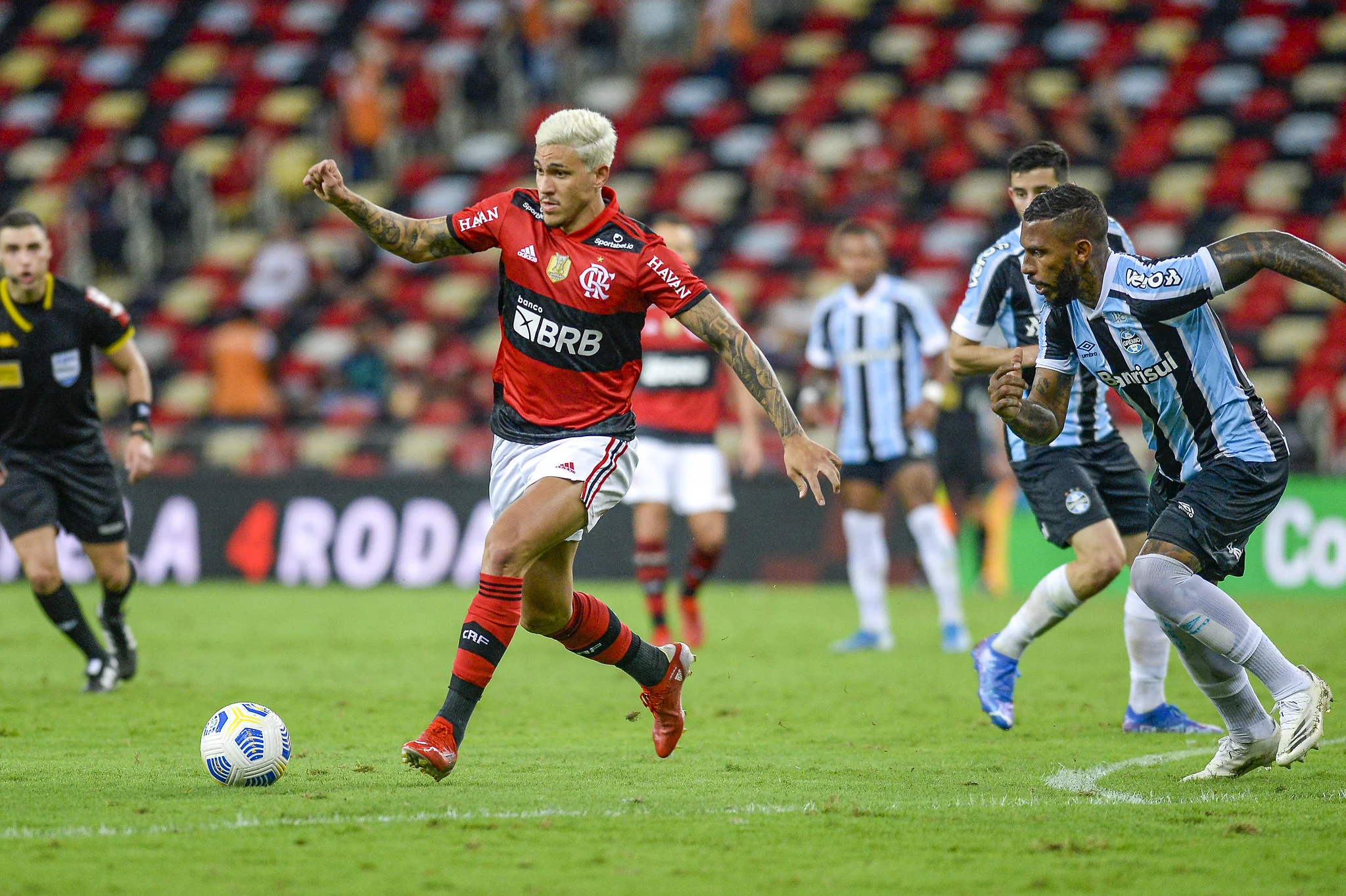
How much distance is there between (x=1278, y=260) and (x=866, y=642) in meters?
6.16

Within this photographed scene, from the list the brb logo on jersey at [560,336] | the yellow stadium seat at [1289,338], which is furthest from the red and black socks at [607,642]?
the yellow stadium seat at [1289,338]

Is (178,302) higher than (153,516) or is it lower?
higher

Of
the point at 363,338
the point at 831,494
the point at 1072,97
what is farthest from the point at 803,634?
the point at 1072,97

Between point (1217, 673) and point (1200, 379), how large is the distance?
1097 millimetres

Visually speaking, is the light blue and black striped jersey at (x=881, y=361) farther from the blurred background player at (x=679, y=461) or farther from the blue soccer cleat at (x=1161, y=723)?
the blue soccer cleat at (x=1161, y=723)

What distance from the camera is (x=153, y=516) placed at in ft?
55.5

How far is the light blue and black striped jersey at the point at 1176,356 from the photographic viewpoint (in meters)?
5.59

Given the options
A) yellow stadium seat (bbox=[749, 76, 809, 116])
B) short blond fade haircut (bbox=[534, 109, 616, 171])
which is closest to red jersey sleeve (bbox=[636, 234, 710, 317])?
short blond fade haircut (bbox=[534, 109, 616, 171])

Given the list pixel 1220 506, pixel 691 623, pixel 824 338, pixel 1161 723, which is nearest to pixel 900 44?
pixel 824 338

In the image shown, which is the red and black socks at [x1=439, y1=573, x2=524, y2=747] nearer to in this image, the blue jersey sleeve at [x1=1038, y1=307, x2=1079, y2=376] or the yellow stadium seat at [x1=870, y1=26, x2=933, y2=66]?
the blue jersey sleeve at [x1=1038, y1=307, x2=1079, y2=376]

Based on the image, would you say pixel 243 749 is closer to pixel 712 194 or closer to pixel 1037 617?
pixel 1037 617

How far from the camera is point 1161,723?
732 centimetres

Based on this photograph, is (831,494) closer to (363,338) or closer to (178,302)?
(363,338)

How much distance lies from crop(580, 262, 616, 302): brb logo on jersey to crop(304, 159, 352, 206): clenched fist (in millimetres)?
925
